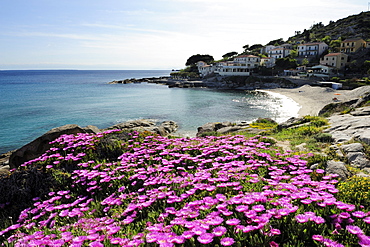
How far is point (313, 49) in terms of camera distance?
103375 millimetres

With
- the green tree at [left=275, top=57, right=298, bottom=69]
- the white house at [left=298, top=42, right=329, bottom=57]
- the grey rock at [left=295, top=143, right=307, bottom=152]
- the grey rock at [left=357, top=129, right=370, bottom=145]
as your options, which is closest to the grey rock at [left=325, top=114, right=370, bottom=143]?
the grey rock at [left=357, top=129, right=370, bottom=145]

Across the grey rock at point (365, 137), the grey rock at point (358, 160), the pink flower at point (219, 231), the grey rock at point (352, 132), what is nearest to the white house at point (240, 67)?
the grey rock at point (352, 132)

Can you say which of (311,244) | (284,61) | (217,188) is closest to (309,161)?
(217,188)

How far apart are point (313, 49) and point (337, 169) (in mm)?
115449

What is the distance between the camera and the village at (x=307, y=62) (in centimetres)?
8029

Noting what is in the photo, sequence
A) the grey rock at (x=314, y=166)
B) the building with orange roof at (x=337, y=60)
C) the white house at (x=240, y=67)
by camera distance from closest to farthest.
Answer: the grey rock at (x=314, y=166), the building with orange roof at (x=337, y=60), the white house at (x=240, y=67)

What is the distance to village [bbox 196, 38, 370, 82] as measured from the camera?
80.3m

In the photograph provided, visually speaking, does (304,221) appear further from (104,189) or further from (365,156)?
(365,156)

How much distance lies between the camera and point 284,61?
313 ft

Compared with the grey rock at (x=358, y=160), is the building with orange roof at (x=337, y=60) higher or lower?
higher

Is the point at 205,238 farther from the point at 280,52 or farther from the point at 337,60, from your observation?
the point at 280,52

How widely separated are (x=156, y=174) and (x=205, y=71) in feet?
364

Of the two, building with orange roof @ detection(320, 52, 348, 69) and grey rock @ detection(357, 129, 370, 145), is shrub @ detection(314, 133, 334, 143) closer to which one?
grey rock @ detection(357, 129, 370, 145)

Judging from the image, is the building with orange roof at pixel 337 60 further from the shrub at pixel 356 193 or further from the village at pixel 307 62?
the shrub at pixel 356 193
